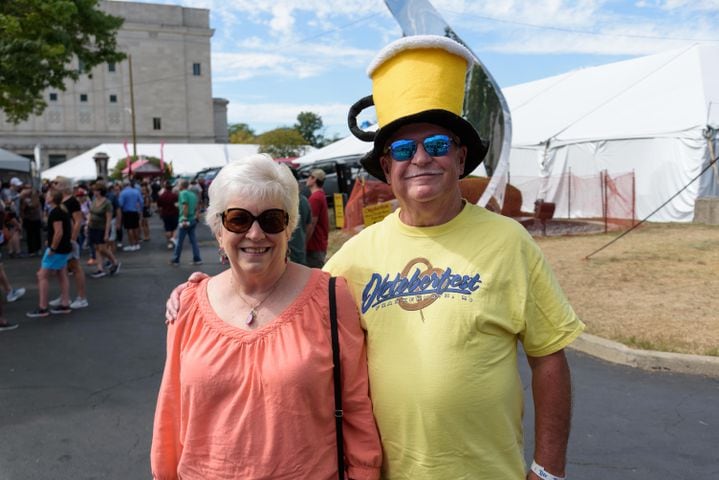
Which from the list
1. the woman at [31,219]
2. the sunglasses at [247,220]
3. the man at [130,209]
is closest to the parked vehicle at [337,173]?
the man at [130,209]

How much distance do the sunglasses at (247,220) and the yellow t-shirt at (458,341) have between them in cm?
35

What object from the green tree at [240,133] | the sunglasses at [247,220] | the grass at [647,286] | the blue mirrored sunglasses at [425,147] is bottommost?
the grass at [647,286]

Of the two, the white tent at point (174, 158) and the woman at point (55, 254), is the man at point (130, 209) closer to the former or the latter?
the woman at point (55, 254)

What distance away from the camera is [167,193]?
15.1 m

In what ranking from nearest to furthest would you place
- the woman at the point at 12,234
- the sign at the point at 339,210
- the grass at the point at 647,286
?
the grass at the point at 647,286 < the woman at the point at 12,234 < the sign at the point at 339,210

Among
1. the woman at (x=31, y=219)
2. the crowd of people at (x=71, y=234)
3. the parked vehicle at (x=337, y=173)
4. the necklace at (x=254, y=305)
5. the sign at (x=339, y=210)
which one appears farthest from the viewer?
the parked vehicle at (x=337, y=173)

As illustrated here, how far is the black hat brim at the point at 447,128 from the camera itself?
6.20ft

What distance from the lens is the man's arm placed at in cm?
188

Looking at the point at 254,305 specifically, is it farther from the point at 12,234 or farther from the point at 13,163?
the point at 13,163

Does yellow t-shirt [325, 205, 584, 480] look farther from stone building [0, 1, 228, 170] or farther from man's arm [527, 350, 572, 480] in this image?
stone building [0, 1, 228, 170]

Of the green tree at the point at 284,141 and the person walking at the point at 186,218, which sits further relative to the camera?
the green tree at the point at 284,141

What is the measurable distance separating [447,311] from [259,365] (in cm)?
58

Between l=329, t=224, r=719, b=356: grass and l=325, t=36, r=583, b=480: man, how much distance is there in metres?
4.67

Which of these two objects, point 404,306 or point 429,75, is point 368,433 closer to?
point 404,306
